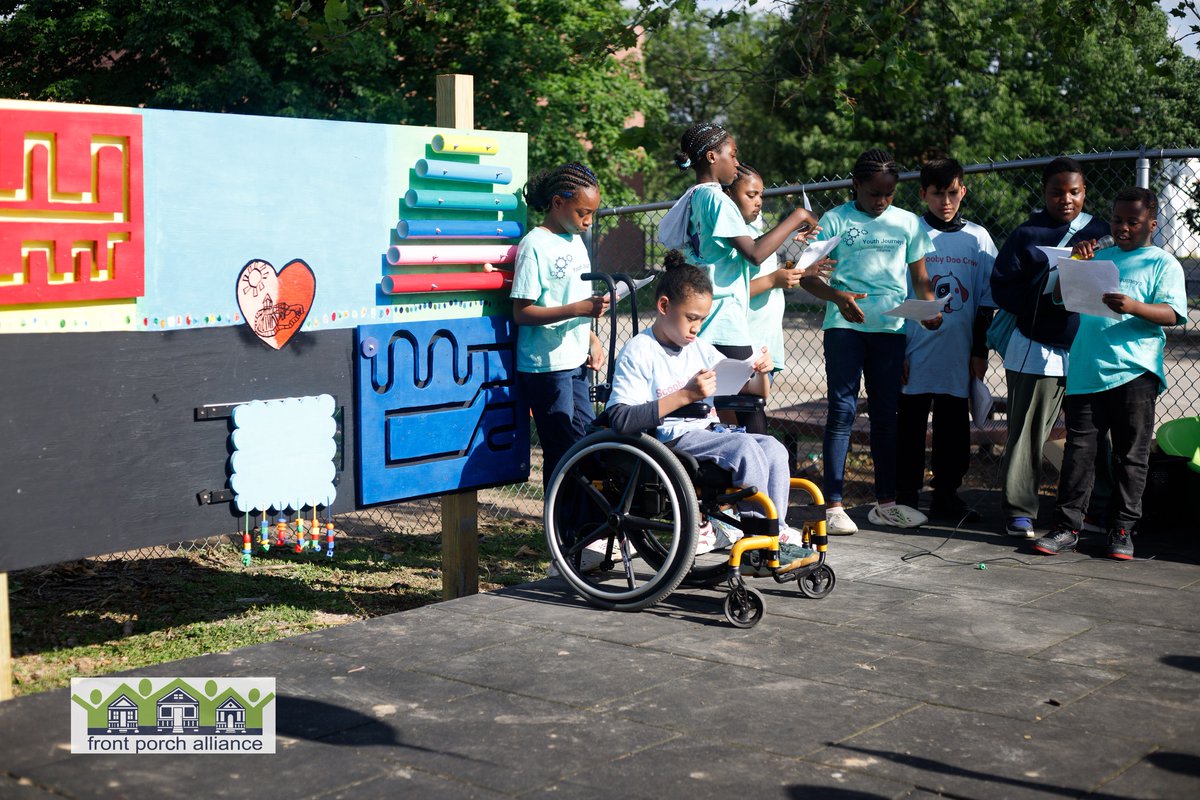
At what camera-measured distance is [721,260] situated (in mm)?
5988

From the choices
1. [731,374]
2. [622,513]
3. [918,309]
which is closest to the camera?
[622,513]

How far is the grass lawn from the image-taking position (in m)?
→ 5.64

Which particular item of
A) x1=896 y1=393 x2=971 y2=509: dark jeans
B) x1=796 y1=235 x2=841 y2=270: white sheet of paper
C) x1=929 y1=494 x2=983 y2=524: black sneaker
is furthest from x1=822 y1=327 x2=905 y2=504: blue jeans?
x1=796 y1=235 x2=841 y2=270: white sheet of paper

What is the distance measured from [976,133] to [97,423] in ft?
92.1

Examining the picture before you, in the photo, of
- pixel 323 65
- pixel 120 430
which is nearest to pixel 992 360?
pixel 323 65

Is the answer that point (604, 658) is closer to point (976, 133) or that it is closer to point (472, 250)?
point (472, 250)

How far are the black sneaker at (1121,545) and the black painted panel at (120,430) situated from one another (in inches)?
147

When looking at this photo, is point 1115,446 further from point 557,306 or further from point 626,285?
point 557,306

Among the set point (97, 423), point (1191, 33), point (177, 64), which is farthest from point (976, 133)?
point (97, 423)

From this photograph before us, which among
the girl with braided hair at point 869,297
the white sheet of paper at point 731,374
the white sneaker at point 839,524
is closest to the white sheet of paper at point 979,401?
the girl with braided hair at point 869,297

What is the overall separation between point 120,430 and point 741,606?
2.35 m

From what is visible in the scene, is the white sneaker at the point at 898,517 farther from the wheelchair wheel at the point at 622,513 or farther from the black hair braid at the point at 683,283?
the black hair braid at the point at 683,283

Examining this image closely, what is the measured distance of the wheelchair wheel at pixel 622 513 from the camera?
4.88 metres

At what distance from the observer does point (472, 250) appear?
599 centimetres
